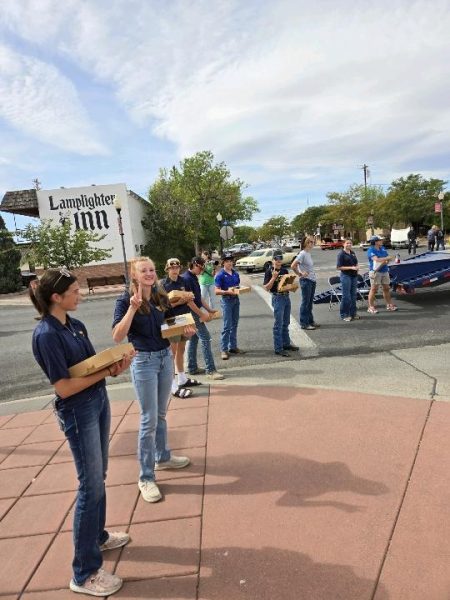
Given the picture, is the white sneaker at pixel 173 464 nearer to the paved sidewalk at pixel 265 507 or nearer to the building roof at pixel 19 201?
the paved sidewalk at pixel 265 507

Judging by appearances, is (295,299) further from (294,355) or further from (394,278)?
(294,355)

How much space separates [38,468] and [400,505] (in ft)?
10.3

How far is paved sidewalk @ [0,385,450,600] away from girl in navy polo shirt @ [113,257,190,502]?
0.97 feet

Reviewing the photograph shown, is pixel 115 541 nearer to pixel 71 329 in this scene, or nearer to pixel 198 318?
pixel 71 329

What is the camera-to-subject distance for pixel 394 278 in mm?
10086

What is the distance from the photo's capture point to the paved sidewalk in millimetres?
2541

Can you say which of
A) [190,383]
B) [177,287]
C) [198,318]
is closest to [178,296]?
[177,287]

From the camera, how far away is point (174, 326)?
350cm

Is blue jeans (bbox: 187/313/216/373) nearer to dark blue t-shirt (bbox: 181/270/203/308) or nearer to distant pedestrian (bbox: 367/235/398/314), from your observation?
dark blue t-shirt (bbox: 181/270/203/308)

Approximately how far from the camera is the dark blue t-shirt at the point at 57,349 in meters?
2.30

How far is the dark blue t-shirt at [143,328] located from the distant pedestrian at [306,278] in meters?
5.35

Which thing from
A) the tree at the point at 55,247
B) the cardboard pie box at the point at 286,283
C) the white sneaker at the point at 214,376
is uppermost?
the tree at the point at 55,247

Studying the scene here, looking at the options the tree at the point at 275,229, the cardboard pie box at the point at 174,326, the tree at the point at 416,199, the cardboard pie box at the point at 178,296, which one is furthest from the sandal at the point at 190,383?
the tree at the point at 275,229

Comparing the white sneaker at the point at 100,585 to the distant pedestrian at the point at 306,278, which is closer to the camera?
the white sneaker at the point at 100,585
